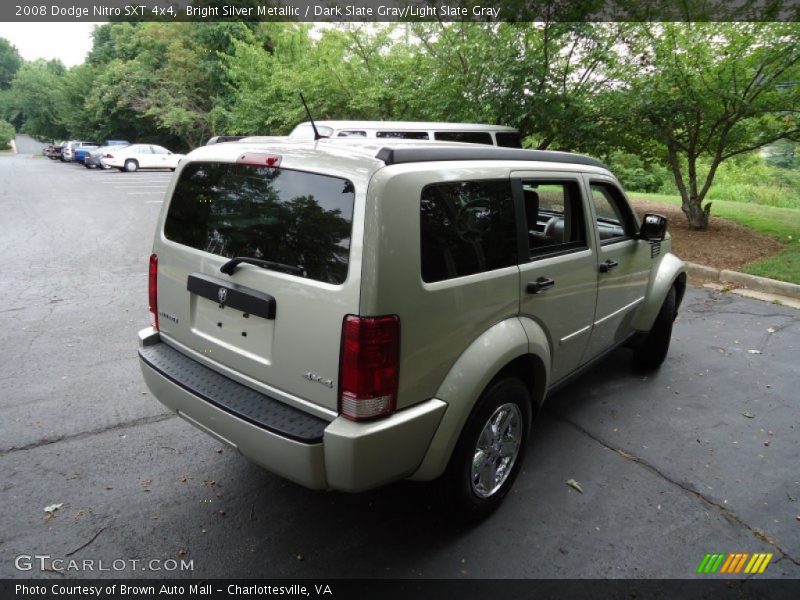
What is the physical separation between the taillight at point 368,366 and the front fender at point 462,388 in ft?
1.07

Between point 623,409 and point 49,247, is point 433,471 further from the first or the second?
point 49,247

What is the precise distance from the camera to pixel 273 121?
17703 mm

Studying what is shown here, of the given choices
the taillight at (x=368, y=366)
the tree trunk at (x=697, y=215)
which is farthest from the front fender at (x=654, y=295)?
the tree trunk at (x=697, y=215)

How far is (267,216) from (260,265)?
→ 0.24 meters

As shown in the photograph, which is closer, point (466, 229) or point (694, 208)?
point (466, 229)

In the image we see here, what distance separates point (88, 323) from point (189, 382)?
3533 mm

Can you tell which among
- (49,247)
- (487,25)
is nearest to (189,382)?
(49,247)

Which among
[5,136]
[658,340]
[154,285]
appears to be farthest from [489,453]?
[5,136]

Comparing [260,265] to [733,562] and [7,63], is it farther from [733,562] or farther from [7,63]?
[7,63]

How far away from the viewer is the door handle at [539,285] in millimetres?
2770

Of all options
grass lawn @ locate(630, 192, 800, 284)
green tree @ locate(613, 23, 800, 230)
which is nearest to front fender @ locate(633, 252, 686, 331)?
grass lawn @ locate(630, 192, 800, 284)

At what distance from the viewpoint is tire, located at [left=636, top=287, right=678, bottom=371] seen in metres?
4.51

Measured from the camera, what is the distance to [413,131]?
8609 mm

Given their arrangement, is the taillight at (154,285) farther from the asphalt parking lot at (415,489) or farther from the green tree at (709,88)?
A: the green tree at (709,88)
